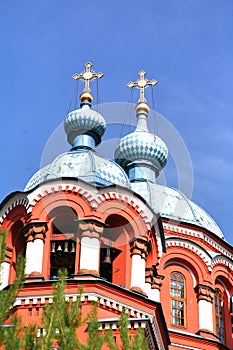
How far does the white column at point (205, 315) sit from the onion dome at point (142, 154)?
335cm

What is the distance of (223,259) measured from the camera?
16641mm

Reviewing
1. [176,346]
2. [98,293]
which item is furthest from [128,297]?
[176,346]

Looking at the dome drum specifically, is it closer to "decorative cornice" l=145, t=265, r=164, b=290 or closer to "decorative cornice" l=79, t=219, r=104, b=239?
"decorative cornice" l=145, t=265, r=164, b=290

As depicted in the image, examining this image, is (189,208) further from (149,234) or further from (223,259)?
(149,234)

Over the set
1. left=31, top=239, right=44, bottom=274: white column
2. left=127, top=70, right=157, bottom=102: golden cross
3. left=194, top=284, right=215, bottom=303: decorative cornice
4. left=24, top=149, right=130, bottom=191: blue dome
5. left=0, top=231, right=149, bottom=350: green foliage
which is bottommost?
left=0, top=231, right=149, bottom=350: green foliage

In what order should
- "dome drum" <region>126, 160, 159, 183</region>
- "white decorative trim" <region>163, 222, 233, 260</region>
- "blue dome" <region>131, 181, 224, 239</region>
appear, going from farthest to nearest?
"dome drum" <region>126, 160, 159, 183</region> → "blue dome" <region>131, 181, 224, 239</region> → "white decorative trim" <region>163, 222, 233, 260</region>

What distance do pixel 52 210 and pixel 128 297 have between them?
6.19 feet

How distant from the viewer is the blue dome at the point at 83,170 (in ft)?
44.5

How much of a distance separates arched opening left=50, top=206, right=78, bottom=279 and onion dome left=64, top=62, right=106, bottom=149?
277cm

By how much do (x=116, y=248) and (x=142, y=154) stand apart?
18.1ft

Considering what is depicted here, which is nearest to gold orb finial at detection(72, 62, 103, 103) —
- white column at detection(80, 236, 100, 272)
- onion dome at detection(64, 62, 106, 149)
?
onion dome at detection(64, 62, 106, 149)

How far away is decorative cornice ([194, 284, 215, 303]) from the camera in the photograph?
15.7 meters

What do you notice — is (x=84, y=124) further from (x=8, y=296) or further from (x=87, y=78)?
(x=8, y=296)

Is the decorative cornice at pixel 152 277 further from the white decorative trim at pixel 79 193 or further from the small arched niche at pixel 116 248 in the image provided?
the white decorative trim at pixel 79 193
